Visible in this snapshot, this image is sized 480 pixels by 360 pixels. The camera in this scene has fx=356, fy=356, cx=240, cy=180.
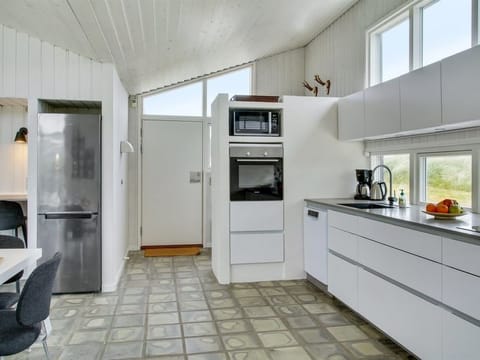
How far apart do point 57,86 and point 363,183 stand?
3.30 m

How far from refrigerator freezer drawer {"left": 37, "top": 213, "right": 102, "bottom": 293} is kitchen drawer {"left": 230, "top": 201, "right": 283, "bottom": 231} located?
1404 millimetres

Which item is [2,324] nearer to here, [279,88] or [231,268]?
[231,268]

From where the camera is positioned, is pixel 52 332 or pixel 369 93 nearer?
pixel 52 332

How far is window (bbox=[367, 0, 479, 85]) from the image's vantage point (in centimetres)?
277

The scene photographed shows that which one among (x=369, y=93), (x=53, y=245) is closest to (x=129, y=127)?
(x=53, y=245)

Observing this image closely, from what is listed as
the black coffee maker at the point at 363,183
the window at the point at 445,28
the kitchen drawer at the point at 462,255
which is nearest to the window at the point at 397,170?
the black coffee maker at the point at 363,183

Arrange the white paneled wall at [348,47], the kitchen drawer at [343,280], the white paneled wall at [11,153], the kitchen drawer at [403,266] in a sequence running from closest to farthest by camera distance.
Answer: the kitchen drawer at [403,266], the kitchen drawer at [343,280], the white paneled wall at [348,47], the white paneled wall at [11,153]

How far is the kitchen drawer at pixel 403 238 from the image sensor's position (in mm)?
2020

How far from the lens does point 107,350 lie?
7.93ft

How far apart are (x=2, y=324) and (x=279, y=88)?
15.5ft

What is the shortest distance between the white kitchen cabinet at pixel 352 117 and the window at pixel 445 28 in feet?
2.19

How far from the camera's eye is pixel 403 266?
226cm

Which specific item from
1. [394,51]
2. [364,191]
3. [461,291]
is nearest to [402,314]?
[461,291]

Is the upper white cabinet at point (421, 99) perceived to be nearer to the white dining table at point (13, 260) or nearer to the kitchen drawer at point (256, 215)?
the kitchen drawer at point (256, 215)
